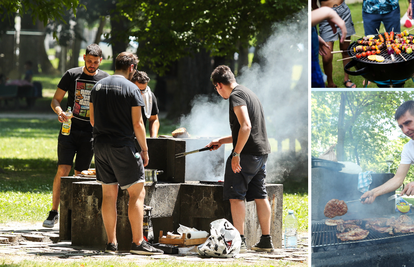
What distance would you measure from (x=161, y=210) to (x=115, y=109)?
1.41 meters

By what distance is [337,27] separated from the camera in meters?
3.75

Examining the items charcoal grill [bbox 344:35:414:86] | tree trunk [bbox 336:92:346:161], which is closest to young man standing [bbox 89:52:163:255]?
tree trunk [bbox 336:92:346:161]

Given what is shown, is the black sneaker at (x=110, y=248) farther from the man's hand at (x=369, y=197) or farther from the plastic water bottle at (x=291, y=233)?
the man's hand at (x=369, y=197)

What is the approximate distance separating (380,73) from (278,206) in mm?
2793

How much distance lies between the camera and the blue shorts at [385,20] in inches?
149

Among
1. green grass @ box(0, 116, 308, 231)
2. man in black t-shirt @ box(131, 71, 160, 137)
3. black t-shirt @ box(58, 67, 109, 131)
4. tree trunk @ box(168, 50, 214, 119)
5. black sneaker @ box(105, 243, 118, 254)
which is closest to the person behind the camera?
black sneaker @ box(105, 243, 118, 254)

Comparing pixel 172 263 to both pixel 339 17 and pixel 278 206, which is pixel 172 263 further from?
pixel 339 17

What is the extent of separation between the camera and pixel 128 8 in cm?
1261

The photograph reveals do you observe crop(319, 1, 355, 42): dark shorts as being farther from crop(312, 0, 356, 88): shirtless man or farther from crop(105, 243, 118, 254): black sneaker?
crop(105, 243, 118, 254): black sneaker

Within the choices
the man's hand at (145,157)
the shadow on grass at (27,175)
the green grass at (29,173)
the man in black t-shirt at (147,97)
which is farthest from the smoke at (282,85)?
the man's hand at (145,157)

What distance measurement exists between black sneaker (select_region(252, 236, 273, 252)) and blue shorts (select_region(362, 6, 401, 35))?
102 inches

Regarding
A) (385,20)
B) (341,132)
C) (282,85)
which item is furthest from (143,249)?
(282,85)

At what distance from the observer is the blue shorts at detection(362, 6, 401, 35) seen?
12.4 feet

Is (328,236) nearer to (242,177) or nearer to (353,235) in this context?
(353,235)
